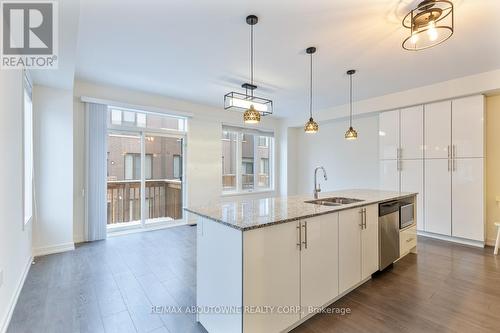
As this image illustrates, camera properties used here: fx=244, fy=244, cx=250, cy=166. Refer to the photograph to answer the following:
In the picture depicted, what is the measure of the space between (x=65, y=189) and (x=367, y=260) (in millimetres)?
4387

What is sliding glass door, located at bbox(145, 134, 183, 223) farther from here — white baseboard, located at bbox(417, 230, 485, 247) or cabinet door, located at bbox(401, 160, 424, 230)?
white baseboard, located at bbox(417, 230, 485, 247)

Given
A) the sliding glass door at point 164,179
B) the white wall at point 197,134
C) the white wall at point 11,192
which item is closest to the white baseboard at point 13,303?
the white wall at point 11,192

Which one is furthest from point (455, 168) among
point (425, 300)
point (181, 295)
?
point (181, 295)

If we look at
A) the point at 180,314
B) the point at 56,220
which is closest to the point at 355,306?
the point at 180,314

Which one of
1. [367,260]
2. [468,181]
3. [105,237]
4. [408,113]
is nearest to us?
[367,260]

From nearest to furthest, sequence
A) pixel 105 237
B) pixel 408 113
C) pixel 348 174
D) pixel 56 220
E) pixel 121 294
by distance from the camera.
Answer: pixel 121 294 < pixel 56 220 < pixel 105 237 < pixel 408 113 < pixel 348 174

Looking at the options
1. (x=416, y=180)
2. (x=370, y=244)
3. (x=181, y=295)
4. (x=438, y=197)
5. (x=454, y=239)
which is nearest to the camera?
(x=181, y=295)

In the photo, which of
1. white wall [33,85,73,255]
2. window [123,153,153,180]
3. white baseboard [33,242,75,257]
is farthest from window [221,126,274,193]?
white baseboard [33,242,75,257]

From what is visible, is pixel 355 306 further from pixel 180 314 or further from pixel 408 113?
pixel 408 113

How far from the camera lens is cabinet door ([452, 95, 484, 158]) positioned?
12.8 feet

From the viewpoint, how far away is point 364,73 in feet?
12.3

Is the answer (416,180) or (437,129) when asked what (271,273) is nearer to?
(416,180)

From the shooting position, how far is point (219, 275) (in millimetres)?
1856
